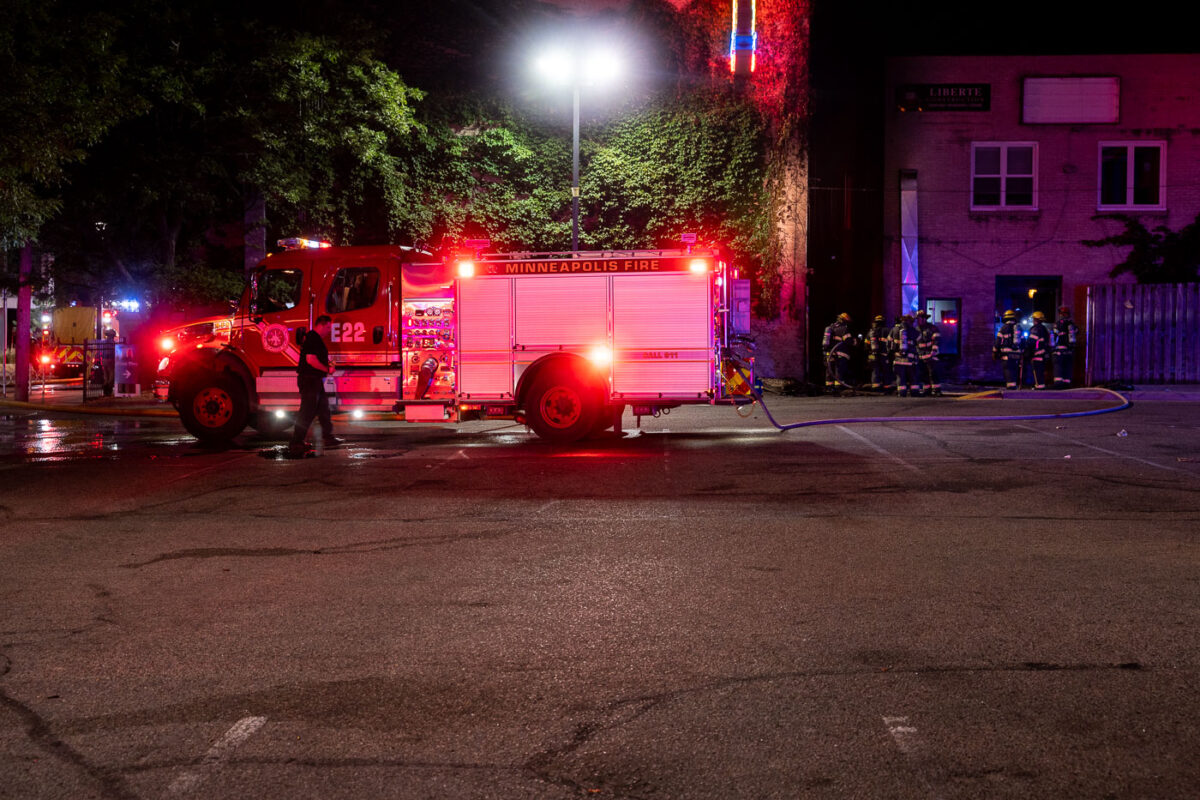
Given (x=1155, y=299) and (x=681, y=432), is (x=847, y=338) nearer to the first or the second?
(x=1155, y=299)

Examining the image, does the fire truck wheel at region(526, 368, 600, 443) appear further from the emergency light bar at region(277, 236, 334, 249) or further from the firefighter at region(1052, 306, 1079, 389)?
the firefighter at region(1052, 306, 1079, 389)

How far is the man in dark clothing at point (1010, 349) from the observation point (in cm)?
2373

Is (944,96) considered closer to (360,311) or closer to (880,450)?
(880,450)

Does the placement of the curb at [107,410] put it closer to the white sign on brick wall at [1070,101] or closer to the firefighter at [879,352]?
the firefighter at [879,352]

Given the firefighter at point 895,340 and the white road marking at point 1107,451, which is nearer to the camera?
the white road marking at point 1107,451

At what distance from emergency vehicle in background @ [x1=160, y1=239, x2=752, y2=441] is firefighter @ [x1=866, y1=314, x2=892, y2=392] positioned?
1049 cm

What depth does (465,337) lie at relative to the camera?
14820 mm

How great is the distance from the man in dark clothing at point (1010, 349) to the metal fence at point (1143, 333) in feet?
7.48

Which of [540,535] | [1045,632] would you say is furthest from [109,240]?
[1045,632]

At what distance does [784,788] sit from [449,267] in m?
12.2

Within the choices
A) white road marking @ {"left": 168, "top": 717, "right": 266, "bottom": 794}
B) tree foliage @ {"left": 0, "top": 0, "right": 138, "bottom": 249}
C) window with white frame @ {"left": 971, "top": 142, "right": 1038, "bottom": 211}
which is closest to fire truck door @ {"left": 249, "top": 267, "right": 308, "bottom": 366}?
tree foliage @ {"left": 0, "top": 0, "right": 138, "bottom": 249}

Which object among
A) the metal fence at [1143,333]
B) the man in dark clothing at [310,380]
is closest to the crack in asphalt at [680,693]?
the man in dark clothing at [310,380]

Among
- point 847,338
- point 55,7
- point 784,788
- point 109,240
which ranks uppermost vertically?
point 55,7

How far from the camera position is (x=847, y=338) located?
81.6 feet
